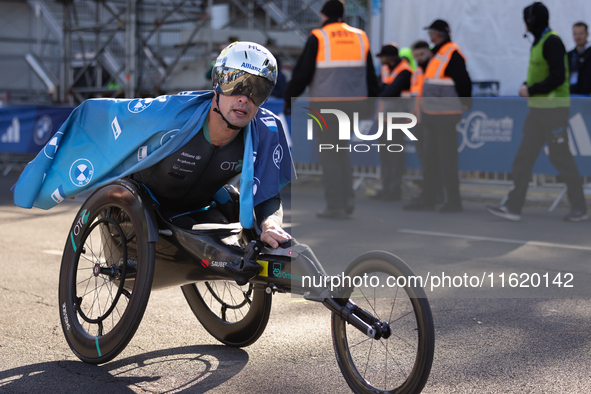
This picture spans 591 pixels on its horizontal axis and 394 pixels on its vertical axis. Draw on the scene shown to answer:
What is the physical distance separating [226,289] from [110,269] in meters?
0.70

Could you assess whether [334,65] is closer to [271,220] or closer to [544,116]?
[544,116]

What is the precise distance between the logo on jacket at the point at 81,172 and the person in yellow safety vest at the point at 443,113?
577 cm

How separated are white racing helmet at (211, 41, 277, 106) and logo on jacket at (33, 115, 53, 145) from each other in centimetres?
1058

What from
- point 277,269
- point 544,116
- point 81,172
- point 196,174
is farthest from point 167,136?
point 544,116

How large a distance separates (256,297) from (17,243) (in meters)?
3.84

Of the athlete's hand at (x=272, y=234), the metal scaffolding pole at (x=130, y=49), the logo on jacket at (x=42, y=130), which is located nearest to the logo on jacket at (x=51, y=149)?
Result: the athlete's hand at (x=272, y=234)

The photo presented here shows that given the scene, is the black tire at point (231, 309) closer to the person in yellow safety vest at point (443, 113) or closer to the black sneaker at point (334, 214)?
the black sneaker at point (334, 214)

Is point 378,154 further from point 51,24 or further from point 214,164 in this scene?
point 51,24

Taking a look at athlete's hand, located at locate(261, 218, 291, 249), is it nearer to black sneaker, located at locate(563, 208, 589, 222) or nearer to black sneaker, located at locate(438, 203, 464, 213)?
black sneaker, located at locate(563, 208, 589, 222)

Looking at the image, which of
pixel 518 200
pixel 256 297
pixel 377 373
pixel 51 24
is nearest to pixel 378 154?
pixel 518 200

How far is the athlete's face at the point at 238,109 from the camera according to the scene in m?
3.29

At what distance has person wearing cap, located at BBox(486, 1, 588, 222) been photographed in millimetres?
7910

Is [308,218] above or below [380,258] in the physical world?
below

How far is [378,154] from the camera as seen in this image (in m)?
7.69
